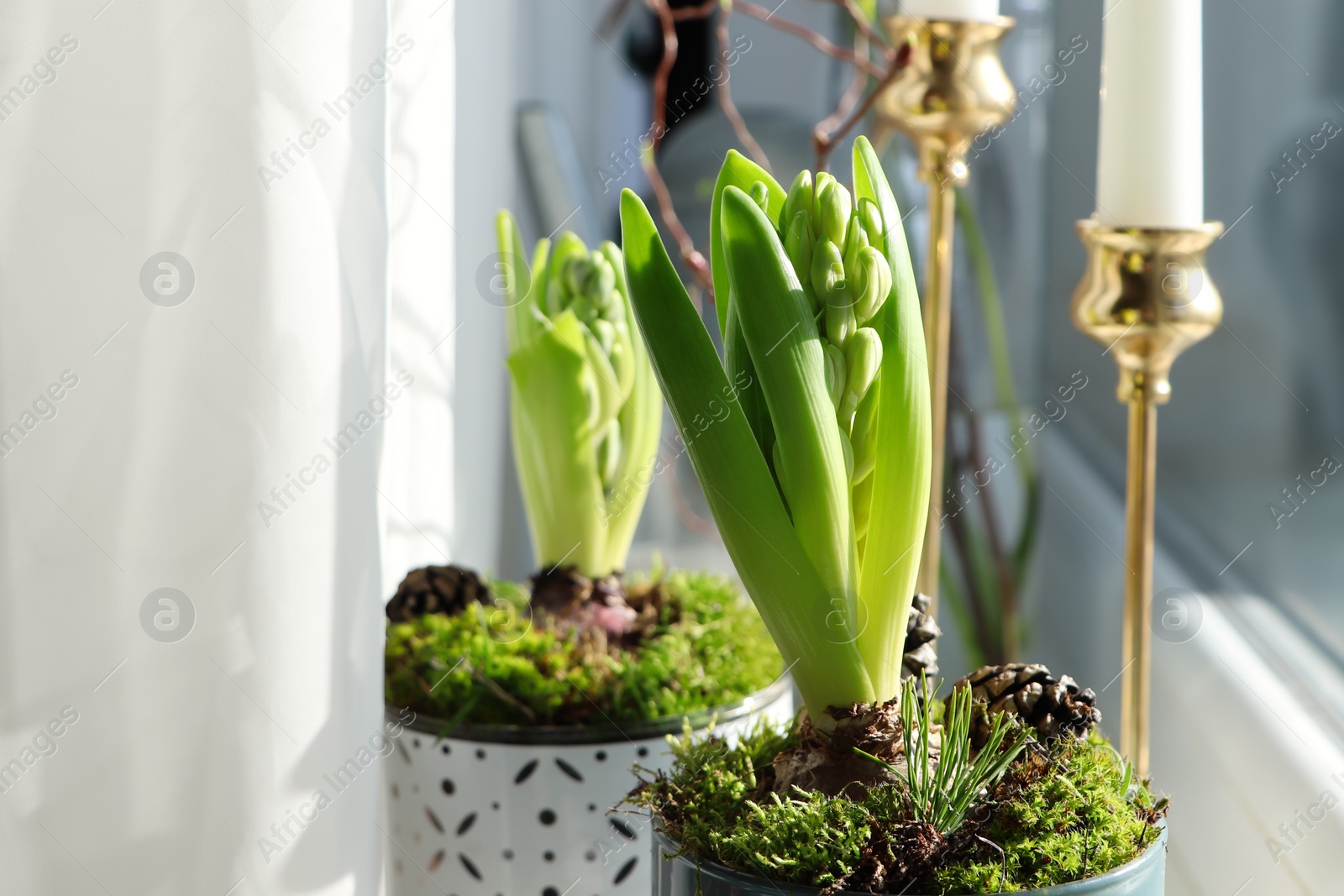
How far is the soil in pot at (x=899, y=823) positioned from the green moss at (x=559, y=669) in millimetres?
147

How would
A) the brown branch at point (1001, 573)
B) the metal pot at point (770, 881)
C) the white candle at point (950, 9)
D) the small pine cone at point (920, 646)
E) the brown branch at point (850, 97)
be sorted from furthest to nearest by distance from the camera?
1. the brown branch at point (1001, 573)
2. the brown branch at point (850, 97)
3. the white candle at point (950, 9)
4. the small pine cone at point (920, 646)
5. the metal pot at point (770, 881)

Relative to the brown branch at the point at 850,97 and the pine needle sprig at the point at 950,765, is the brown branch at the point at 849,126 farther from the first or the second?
the pine needle sprig at the point at 950,765

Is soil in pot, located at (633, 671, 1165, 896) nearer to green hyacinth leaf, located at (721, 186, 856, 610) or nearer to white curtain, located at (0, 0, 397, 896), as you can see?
green hyacinth leaf, located at (721, 186, 856, 610)

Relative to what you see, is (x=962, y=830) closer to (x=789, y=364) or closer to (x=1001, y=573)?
(x=789, y=364)

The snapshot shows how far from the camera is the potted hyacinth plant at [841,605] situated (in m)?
0.45

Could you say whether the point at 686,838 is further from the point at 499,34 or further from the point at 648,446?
the point at 499,34

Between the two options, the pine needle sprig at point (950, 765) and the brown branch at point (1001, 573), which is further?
the brown branch at point (1001, 573)

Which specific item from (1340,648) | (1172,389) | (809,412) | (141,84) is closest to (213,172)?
(141,84)

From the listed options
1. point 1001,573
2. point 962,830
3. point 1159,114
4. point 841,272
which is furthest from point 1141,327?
point 1001,573

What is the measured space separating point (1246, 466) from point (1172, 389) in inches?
4.8

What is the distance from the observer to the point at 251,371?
0.52m

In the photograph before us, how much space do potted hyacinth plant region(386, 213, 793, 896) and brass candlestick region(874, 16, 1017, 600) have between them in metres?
0.20

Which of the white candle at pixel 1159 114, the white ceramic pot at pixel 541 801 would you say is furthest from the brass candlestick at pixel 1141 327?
the white ceramic pot at pixel 541 801

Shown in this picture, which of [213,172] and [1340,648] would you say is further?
[1340,648]
